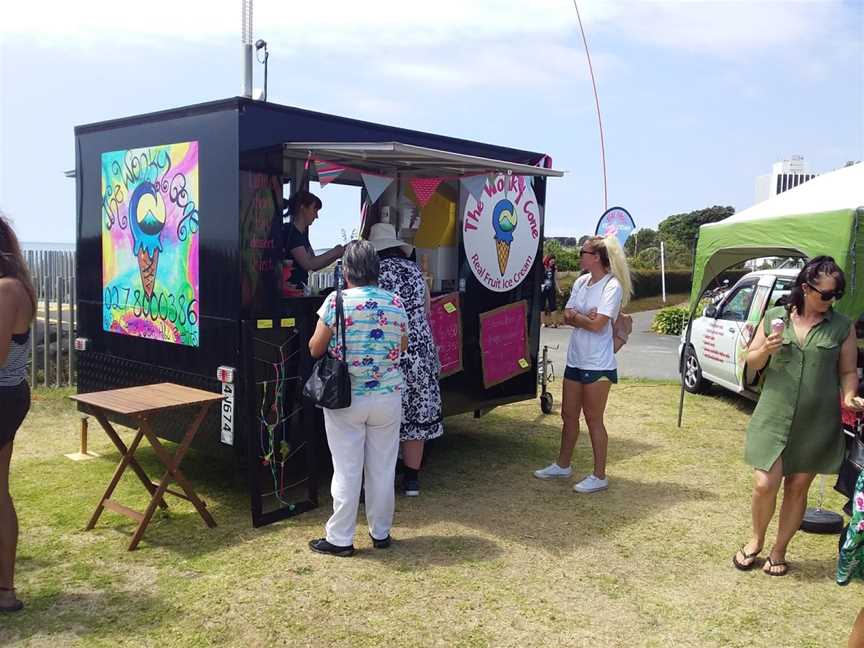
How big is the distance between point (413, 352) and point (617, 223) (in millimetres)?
6099

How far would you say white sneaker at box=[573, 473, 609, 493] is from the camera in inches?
203

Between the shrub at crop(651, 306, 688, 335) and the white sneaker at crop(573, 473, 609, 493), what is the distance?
13664 mm

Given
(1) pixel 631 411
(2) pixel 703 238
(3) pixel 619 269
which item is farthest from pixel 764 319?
(1) pixel 631 411

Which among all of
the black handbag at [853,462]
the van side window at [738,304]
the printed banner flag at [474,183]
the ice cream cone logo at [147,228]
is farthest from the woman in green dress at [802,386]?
the van side window at [738,304]

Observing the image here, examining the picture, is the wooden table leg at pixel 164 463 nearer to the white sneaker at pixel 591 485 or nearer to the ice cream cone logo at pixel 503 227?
the white sneaker at pixel 591 485

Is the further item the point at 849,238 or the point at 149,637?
the point at 849,238

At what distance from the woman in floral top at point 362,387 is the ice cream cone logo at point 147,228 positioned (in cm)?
156

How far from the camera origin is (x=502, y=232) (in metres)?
6.02

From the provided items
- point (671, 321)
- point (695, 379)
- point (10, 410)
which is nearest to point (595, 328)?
point (10, 410)

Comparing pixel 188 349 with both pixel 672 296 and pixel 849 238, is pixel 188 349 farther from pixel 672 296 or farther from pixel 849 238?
pixel 672 296

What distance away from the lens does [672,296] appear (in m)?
28.0

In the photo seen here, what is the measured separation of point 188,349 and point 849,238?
4233 millimetres

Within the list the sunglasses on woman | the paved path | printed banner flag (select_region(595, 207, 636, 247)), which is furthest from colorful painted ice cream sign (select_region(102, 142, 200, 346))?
the paved path

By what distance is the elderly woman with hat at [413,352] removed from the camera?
15.1ft
